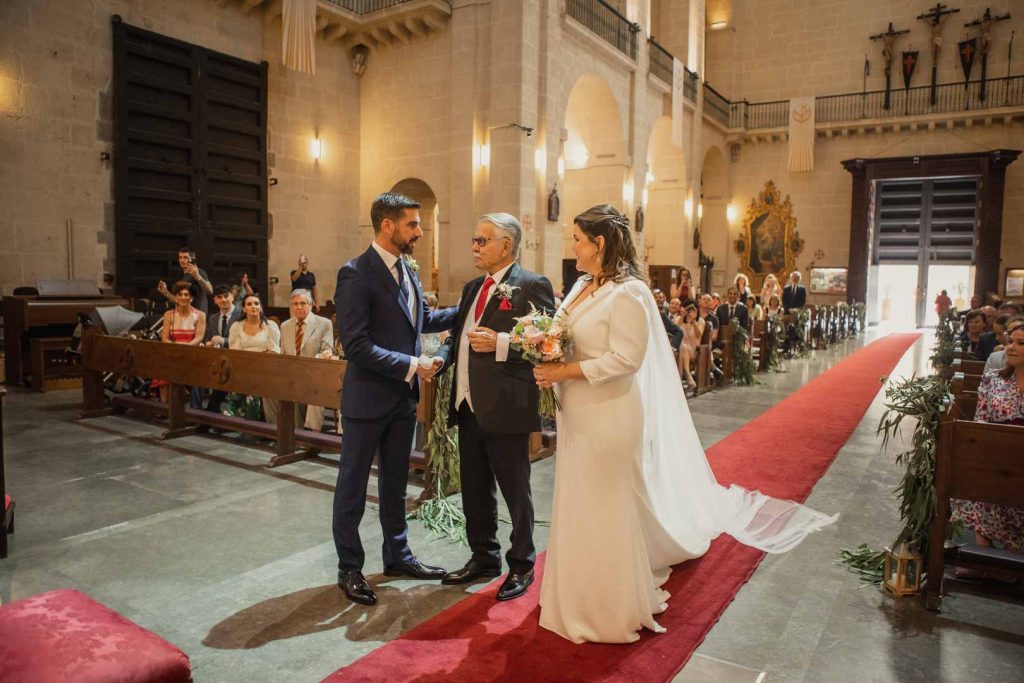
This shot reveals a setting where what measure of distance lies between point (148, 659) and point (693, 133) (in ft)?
68.5

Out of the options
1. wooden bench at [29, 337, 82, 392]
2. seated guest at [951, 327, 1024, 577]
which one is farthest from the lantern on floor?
wooden bench at [29, 337, 82, 392]

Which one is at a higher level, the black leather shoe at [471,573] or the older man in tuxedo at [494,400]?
the older man in tuxedo at [494,400]

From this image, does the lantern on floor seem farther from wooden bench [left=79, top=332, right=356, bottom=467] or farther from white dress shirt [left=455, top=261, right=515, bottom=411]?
wooden bench [left=79, top=332, right=356, bottom=467]

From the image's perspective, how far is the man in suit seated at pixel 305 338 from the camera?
6.11 m

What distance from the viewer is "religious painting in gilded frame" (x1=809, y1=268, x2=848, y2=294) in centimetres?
2236

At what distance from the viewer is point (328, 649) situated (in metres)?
2.71

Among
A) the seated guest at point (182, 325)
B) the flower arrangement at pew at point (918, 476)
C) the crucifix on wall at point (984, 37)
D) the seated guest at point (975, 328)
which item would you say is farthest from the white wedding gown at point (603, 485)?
the crucifix on wall at point (984, 37)

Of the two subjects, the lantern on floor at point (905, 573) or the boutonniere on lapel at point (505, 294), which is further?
the lantern on floor at point (905, 573)

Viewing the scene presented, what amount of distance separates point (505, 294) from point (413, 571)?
1.45 meters

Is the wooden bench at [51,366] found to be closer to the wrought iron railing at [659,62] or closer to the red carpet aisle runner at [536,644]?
the red carpet aisle runner at [536,644]

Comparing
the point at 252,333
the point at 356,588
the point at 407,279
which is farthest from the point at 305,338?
the point at 356,588

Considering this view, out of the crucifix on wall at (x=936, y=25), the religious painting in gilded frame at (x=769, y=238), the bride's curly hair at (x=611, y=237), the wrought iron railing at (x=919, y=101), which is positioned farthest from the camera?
the religious painting in gilded frame at (x=769, y=238)

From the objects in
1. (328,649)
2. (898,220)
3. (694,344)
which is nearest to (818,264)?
(898,220)

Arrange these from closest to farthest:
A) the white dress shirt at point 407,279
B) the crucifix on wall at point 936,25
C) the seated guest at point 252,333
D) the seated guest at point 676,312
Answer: the white dress shirt at point 407,279, the seated guest at point 252,333, the seated guest at point 676,312, the crucifix on wall at point 936,25
